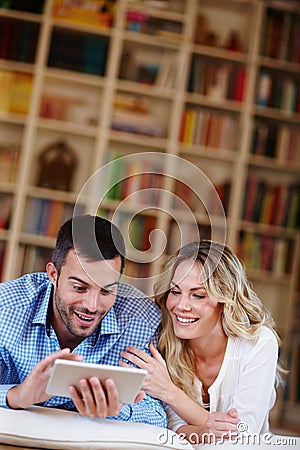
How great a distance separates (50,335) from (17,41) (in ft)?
8.80

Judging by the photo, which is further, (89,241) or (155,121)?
(155,121)

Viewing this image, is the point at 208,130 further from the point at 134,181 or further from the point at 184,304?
the point at 184,304

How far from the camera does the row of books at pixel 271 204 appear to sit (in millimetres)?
4305

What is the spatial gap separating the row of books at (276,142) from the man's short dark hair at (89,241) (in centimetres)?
264

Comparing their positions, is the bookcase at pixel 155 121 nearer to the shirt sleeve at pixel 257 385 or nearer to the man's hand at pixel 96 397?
the shirt sleeve at pixel 257 385

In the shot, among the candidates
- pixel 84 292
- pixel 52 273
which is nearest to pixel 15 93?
pixel 52 273

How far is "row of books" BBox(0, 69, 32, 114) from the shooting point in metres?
4.07

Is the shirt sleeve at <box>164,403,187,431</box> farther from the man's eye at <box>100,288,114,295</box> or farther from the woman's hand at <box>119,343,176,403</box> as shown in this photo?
the man's eye at <box>100,288,114,295</box>

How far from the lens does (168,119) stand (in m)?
4.33

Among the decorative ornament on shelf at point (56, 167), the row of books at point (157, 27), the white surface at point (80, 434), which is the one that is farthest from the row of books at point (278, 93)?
the white surface at point (80, 434)

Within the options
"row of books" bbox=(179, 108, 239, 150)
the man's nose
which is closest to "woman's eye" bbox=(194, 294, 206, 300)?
the man's nose

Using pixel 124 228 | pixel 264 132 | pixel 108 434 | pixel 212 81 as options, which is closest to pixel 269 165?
pixel 264 132

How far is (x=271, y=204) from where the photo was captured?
4.33 meters

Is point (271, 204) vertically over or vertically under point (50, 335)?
over
